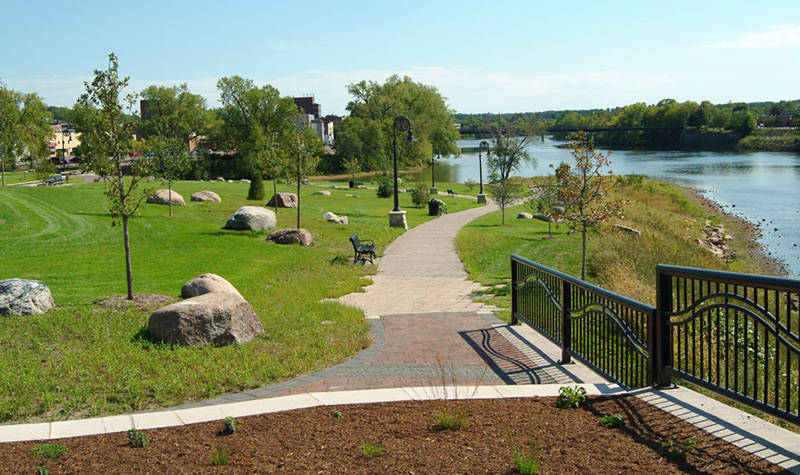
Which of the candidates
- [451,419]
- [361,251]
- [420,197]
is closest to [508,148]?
[420,197]

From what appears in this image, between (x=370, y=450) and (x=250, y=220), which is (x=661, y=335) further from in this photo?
(x=250, y=220)

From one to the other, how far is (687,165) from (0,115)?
242 ft

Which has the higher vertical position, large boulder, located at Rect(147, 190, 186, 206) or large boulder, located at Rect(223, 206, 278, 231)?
large boulder, located at Rect(147, 190, 186, 206)

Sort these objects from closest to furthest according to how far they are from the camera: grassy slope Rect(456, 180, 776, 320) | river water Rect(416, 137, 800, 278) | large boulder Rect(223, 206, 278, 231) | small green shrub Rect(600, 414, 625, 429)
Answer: small green shrub Rect(600, 414, 625, 429) < grassy slope Rect(456, 180, 776, 320) < large boulder Rect(223, 206, 278, 231) < river water Rect(416, 137, 800, 278)

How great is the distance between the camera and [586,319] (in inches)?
280

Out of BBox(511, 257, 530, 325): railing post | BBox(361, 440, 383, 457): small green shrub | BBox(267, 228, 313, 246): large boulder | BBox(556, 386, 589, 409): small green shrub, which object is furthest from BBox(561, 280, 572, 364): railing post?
BBox(267, 228, 313, 246): large boulder

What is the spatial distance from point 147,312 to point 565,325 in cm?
629

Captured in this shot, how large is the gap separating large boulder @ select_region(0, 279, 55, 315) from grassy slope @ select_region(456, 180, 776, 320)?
6946 millimetres

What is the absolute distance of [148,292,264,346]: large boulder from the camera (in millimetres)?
8000

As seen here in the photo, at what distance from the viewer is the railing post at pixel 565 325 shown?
24.4 ft

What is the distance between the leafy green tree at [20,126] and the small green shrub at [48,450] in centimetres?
3790

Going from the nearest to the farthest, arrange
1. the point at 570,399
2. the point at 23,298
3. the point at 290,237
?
the point at 570,399 → the point at 23,298 → the point at 290,237

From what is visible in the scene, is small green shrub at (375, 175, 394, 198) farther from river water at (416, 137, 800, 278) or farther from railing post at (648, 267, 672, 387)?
railing post at (648, 267, 672, 387)

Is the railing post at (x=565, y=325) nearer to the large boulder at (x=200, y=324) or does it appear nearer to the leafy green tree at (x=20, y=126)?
the large boulder at (x=200, y=324)
